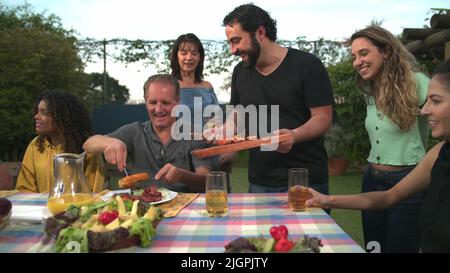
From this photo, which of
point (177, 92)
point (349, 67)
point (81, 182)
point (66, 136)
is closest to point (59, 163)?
point (81, 182)

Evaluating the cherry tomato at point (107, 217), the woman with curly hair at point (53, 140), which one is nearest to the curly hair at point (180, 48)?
the woman with curly hair at point (53, 140)

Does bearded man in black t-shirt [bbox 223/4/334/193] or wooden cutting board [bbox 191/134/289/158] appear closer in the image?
wooden cutting board [bbox 191/134/289/158]

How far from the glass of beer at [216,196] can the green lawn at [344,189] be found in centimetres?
290

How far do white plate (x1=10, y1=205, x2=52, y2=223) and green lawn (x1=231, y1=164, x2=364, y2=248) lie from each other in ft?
11.2

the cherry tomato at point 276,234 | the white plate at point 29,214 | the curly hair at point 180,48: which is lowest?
the white plate at point 29,214

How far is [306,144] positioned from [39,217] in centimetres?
172

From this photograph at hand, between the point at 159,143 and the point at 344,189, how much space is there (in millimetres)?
5066

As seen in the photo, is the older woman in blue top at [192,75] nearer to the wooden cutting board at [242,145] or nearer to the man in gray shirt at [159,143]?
the man in gray shirt at [159,143]

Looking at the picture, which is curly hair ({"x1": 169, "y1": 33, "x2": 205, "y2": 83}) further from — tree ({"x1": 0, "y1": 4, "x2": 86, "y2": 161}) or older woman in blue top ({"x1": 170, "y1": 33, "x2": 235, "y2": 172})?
tree ({"x1": 0, "y1": 4, "x2": 86, "y2": 161})

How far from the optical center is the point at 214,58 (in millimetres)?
10289

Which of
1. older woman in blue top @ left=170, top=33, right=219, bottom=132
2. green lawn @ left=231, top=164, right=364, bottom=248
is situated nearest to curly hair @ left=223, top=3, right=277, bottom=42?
older woman in blue top @ left=170, top=33, right=219, bottom=132

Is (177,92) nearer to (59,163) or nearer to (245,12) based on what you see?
(245,12)

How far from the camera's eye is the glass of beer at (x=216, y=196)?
2.19m

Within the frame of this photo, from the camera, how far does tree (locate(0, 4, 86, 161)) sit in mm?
7914
